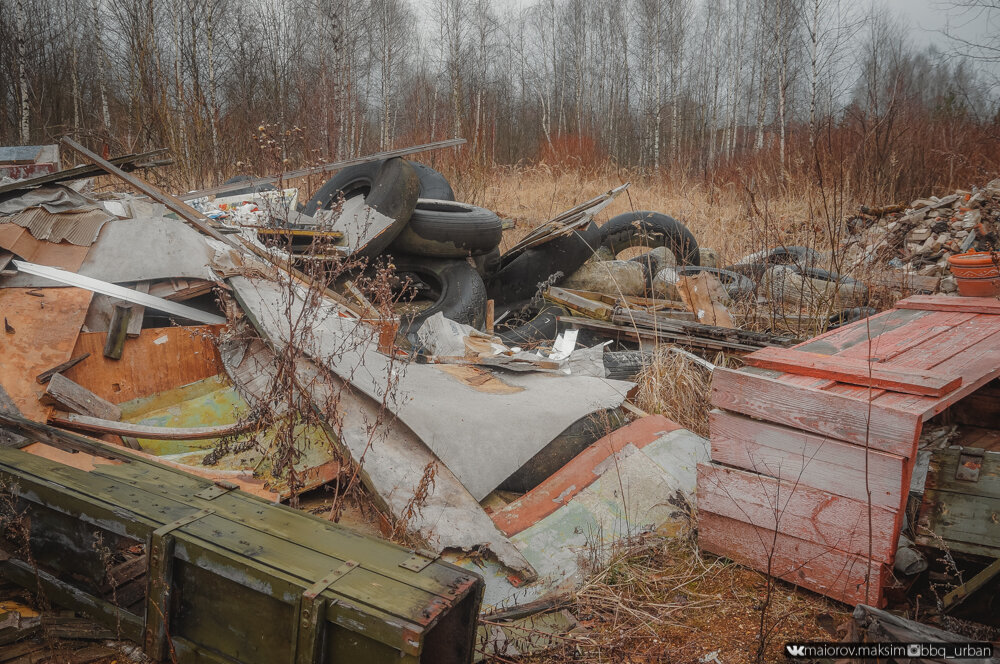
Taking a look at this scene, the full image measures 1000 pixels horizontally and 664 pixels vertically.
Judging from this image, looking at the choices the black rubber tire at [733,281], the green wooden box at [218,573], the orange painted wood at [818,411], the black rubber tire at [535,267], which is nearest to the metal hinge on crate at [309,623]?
the green wooden box at [218,573]

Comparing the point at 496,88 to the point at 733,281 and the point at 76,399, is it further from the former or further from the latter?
the point at 76,399

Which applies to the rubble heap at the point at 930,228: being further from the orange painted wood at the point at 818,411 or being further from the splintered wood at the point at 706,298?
the orange painted wood at the point at 818,411

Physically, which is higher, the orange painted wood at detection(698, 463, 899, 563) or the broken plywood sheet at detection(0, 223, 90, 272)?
the broken plywood sheet at detection(0, 223, 90, 272)

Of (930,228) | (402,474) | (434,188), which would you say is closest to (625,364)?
(402,474)

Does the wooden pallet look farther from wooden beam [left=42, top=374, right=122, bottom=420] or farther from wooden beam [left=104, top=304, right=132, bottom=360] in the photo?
wooden beam [left=104, top=304, right=132, bottom=360]

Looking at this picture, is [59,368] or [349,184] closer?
[59,368]

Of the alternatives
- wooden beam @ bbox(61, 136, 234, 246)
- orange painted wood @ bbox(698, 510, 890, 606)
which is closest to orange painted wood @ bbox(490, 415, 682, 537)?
orange painted wood @ bbox(698, 510, 890, 606)

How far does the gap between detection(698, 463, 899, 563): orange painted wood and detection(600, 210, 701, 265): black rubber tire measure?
4486 millimetres

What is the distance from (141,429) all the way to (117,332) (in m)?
0.69

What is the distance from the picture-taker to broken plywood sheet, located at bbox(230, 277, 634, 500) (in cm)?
278

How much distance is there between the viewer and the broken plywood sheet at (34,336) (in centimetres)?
294

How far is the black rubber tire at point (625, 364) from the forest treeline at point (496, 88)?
2.97 metres

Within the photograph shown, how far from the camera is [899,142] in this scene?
30.4 feet

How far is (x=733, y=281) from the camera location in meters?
5.97
